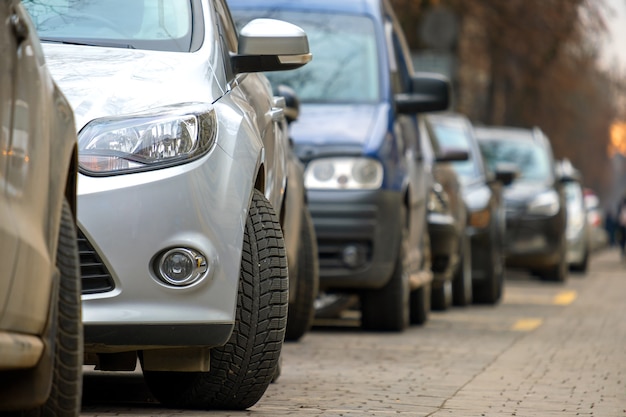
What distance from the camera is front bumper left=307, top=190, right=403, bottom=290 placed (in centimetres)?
1070

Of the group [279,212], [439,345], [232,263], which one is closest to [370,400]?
[279,212]

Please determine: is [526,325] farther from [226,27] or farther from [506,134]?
[506,134]

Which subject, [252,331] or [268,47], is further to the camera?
[268,47]

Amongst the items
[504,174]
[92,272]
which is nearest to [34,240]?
[92,272]

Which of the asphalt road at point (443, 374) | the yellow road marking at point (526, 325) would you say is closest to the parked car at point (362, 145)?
the asphalt road at point (443, 374)

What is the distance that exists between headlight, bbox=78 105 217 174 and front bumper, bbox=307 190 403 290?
498cm

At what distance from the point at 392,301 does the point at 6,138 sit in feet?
24.6

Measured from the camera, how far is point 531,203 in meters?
21.9

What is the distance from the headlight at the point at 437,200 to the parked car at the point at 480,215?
1.79m

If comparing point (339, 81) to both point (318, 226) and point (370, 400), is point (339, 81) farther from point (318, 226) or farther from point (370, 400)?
point (370, 400)

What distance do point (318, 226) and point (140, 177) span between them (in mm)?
5289

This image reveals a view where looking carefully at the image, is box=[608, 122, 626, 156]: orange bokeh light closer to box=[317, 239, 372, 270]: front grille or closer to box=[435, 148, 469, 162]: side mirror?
box=[435, 148, 469, 162]: side mirror

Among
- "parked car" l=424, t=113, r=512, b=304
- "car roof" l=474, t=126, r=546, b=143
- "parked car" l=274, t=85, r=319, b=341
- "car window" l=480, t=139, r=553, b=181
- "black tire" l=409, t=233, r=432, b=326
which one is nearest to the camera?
"parked car" l=274, t=85, r=319, b=341

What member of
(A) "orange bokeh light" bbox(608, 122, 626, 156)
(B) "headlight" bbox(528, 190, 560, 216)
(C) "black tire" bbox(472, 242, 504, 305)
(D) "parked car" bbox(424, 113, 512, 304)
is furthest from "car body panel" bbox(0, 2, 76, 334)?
(A) "orange bokeh light" bbox(608, 122, 626, 156)
